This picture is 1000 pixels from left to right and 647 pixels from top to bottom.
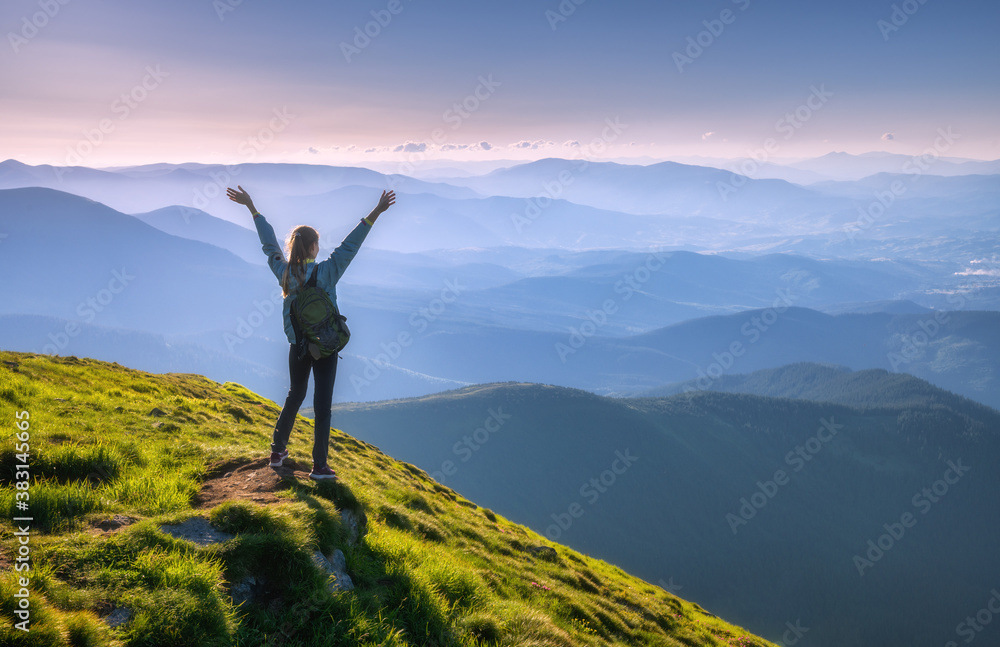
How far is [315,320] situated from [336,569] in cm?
415

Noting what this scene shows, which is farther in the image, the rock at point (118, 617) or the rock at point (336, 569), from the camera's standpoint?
the rock at point (336, 569)

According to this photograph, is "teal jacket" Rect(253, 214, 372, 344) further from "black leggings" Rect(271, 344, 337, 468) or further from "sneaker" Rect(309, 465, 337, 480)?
"sneaker" Rect(309, 465, 337, 480)

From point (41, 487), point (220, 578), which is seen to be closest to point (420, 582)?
point (220, 578)

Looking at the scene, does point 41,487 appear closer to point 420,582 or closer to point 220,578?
point 220,578

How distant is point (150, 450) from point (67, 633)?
694 centimetres

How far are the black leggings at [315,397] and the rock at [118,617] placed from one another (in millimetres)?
4308

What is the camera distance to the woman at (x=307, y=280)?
30.0ft

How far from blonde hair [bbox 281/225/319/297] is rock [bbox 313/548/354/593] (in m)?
4.64

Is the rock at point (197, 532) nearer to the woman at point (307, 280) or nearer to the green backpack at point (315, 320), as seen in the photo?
the woman at point (307, 280)

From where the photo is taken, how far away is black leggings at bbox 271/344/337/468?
938 centimetres

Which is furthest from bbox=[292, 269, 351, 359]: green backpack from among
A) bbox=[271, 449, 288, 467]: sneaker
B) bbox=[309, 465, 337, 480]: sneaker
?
bbox=[309, 465, 337, 480]: sneaker

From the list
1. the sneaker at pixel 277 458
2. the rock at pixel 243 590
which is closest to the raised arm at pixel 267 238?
the sneaker at pixel 277 458

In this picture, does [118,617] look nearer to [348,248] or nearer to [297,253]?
[297,253]

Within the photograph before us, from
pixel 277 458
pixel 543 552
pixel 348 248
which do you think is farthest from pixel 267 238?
pixel 543 552
